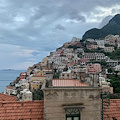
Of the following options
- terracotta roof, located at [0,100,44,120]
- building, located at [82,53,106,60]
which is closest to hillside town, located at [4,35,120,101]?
building, located at [82,53,106,60]

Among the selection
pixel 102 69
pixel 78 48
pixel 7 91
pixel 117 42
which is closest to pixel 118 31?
pixel 117 42

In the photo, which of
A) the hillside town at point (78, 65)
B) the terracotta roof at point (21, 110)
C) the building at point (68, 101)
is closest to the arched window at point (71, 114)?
the building at point (68, 101)

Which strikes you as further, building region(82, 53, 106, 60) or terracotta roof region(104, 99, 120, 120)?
building region(82, 53, 106, 60)

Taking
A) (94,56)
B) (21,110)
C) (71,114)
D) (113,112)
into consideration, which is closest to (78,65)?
(94,56)

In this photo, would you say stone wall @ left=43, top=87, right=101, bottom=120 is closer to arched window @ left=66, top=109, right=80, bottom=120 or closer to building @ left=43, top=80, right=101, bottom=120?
building @ left=43, top=80, right=101, bottom=120

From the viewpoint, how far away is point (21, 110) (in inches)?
290

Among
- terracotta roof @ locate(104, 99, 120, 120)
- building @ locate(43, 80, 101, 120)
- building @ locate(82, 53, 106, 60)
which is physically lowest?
terracotta roof @ locate(104, 99, 120, 120)

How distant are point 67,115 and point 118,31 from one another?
211 meters

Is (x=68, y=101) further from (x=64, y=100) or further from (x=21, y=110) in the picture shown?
(x=21, y=110)

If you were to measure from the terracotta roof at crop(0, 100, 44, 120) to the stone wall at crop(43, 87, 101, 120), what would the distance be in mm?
816

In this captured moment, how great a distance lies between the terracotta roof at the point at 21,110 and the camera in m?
7.05

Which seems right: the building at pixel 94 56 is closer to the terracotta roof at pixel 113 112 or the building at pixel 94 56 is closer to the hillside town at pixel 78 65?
the hillside town at pixel 78 65

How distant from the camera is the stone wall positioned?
675 centimetres

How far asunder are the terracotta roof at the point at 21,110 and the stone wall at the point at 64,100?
82 cm
